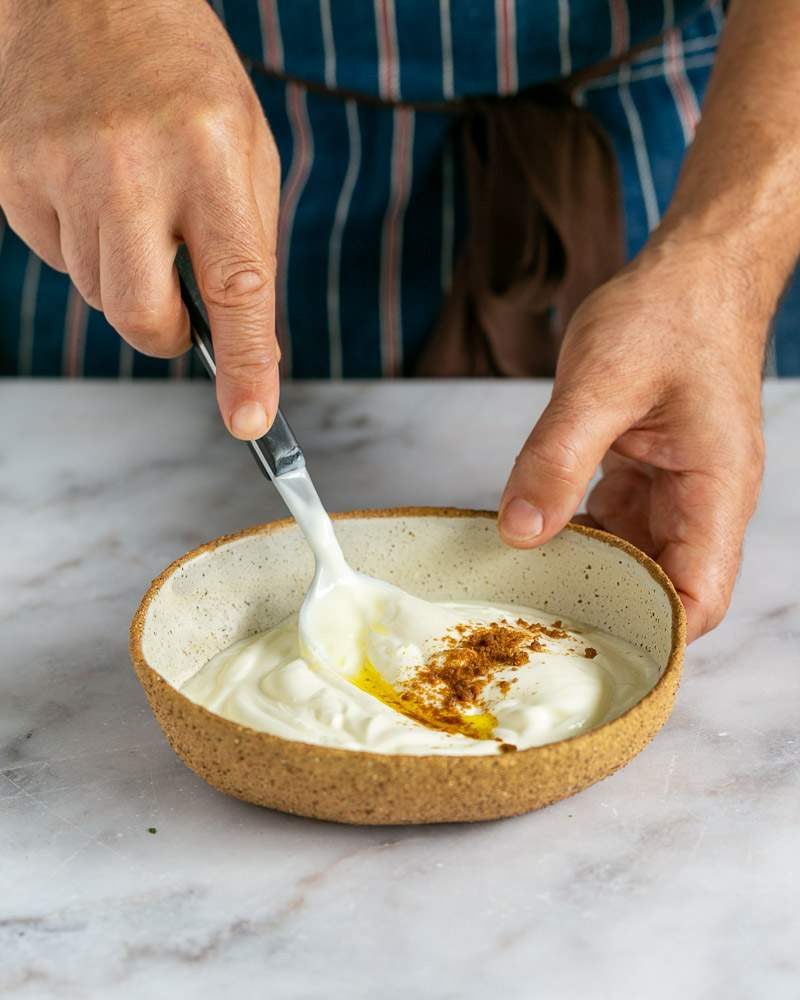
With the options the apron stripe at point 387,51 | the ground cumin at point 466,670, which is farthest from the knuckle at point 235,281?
the apron stripe at point 387,51

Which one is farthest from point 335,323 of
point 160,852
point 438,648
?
point 160,852

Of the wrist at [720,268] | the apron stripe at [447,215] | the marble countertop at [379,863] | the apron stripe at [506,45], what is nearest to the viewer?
the marble countertop at [379,863]

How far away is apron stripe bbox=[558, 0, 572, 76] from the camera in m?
1.38

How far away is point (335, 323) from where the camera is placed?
1.56 meters

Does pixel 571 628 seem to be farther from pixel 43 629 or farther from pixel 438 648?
pixel 43 629

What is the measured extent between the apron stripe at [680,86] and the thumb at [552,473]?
2.08 ft

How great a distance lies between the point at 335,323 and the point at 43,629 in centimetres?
63

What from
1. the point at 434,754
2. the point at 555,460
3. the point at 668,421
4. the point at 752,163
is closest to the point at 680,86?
the point at 752,163

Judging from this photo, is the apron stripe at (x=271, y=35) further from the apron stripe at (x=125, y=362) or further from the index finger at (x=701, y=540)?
the index finger at (x=701, y=540)

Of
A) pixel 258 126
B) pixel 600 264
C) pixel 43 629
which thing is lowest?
pixel 43 629

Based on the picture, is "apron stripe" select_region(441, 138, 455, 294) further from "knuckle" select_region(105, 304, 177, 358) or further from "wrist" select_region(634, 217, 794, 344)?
"knuckle" select_region(105, 304, 177, 358)

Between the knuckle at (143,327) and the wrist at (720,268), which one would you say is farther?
the wrist at (720,268)

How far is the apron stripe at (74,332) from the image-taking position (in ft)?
5.17

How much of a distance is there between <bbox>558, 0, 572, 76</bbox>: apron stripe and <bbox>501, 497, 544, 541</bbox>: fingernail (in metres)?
0.66
